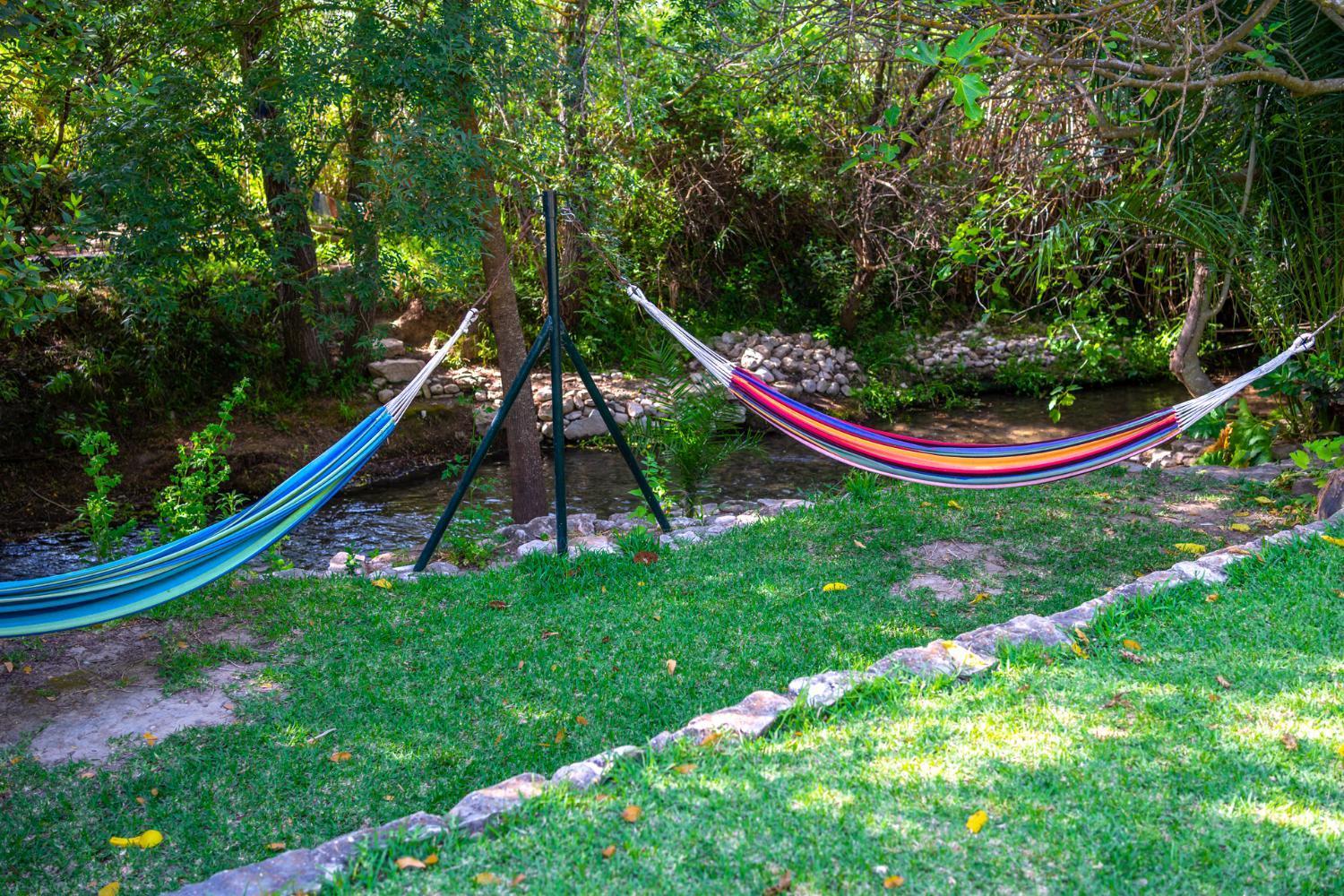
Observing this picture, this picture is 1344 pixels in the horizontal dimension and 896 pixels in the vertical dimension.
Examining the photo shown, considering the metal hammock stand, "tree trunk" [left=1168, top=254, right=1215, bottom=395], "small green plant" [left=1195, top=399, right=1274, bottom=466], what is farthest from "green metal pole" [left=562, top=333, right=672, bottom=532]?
"small green plant" [left=1195, top=399, right=1274, bottom=466]

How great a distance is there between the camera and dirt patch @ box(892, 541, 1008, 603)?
3.22m

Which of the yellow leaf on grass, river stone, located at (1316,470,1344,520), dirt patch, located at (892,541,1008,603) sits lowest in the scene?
the yellow leaf on grass

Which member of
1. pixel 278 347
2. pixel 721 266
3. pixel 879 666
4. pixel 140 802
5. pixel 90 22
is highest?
pixel 90 22

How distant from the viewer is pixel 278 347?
695cm

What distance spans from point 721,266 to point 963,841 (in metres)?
7.99

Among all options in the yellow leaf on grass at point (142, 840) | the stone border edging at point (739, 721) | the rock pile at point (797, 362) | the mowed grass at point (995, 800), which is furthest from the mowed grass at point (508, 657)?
the rock pile at point (797, 362)

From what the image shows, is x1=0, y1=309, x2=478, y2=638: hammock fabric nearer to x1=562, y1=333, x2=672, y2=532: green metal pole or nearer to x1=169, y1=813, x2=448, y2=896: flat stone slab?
x1=562, y1=333, x2=672, y2=532: green metal pole

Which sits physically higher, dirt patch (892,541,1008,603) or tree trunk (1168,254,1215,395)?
tree trunk (1168,254,1215,395)

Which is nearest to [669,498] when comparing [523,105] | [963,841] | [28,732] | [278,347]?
[523,105]

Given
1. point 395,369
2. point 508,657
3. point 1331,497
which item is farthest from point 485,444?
point 395,369

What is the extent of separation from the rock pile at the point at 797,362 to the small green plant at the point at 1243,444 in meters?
3.26

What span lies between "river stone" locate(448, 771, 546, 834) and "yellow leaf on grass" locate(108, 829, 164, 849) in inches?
24.1

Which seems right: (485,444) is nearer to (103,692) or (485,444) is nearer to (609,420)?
(609,420)

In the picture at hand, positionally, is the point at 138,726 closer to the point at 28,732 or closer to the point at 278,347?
the point at 28,732
